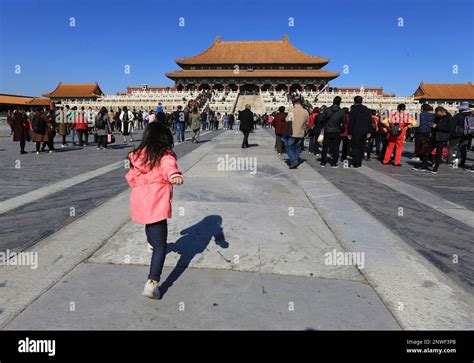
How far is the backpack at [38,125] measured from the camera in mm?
10023

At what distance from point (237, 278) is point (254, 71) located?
Answer: 52124mm

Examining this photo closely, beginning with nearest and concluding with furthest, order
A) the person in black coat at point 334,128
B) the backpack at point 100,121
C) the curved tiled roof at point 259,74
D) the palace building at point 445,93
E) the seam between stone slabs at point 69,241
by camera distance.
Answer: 1. the seam between stone slabs at point 69,241
2. the person in black coat at point 334,128
3. the backpack at point 100,121
4. the curved tiled roof at point 259,74
5. the palace building at point 445,93

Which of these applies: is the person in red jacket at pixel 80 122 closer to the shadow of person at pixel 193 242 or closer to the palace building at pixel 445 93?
the shadow of person at pixel 193 242

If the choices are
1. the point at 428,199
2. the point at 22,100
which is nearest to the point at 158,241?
the point at 428,199

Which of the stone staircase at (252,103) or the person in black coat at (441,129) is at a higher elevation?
the stone staircase at (252,103)

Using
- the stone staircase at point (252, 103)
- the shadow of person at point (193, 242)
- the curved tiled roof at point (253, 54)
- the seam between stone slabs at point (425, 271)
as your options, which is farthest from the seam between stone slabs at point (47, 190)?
the curved tiled roof at point (253, 54)

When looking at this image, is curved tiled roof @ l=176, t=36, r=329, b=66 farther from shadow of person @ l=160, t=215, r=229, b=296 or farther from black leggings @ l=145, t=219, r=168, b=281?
black leggings @ l=145, t=219, r=168, b=281

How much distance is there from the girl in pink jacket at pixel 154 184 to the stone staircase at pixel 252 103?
36.1 meters

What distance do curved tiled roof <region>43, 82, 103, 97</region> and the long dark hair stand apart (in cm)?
5932

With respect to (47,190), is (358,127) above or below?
above

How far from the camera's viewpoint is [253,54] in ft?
178

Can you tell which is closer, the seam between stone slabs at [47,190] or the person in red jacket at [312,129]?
the seam between stone slabs at [47,190]

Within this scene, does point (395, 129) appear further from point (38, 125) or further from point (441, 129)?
point (38, 125)

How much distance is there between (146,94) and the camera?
142ft
